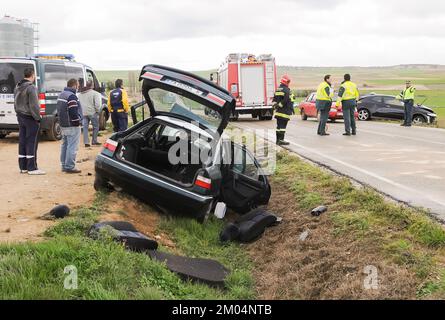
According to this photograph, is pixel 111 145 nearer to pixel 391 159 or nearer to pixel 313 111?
pixel 391 159

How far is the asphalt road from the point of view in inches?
278

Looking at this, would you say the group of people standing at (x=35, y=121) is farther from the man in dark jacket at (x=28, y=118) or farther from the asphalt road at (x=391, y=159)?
the asphalt road at (x=391, y=159)

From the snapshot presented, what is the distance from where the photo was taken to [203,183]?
6238 mm

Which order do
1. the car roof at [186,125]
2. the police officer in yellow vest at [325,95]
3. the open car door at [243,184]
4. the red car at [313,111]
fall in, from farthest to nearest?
the red car at [313,111], the police officer in yellow vest at [325,95], the open car door at [243,184], the car roof at [186,125]

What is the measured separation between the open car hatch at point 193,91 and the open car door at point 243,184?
2.58 ft

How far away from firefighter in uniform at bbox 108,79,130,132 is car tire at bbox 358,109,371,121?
47.8ft

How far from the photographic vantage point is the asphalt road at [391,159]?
7066mm

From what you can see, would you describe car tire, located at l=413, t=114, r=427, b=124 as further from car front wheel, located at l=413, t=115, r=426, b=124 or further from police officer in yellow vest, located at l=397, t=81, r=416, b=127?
police officer in yellow vest, located at l=397, t=81, r=416, b=127

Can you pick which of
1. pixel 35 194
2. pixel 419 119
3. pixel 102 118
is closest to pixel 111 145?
pixel 35 194

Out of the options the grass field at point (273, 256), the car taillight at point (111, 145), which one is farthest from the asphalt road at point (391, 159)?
the car taillight at point (111, 145)

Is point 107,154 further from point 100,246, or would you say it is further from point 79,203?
point 100,246

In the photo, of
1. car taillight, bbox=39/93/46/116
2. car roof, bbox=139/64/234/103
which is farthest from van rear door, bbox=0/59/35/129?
car roof, bbox=139/64/234/103

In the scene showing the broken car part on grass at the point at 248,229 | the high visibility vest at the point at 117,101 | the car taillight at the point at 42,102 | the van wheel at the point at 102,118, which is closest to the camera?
the broken car part on grass at the point at 248,229
